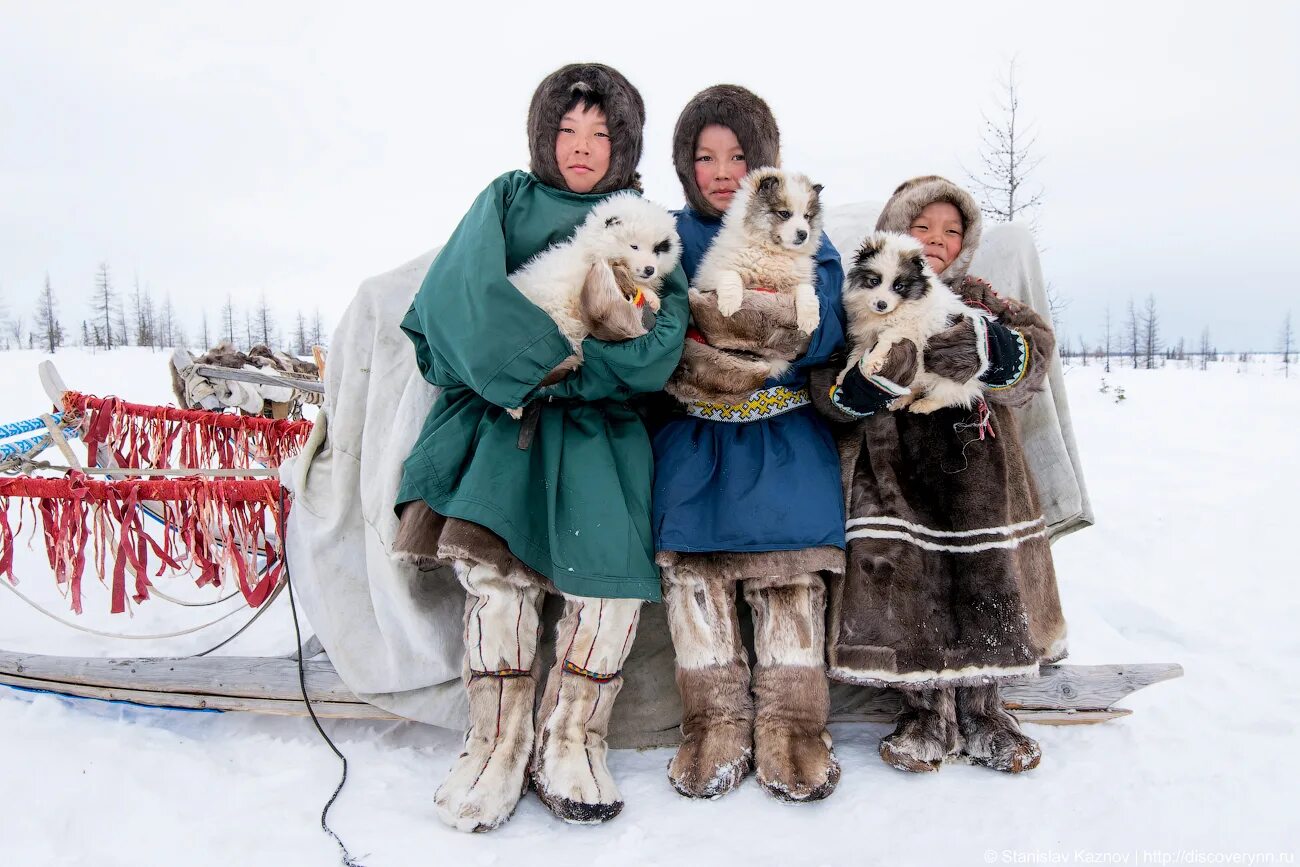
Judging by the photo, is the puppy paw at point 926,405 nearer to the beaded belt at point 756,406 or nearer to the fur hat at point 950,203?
the beaded belt at point 756,406

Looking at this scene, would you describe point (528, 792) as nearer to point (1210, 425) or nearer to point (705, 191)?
point (705, 191)

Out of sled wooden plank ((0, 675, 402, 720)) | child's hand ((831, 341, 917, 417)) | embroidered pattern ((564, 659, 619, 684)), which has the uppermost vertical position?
child's hand ((831, 341, 917, 417))

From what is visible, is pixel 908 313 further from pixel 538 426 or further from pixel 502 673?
pixel 502 673

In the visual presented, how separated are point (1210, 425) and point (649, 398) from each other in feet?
37.4

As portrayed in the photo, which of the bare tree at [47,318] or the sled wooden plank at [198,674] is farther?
the bare tree at [47,318]

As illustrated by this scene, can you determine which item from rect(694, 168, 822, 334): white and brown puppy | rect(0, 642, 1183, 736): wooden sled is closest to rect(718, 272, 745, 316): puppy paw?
rect(694, 168, 822, 334): white and brown puppy

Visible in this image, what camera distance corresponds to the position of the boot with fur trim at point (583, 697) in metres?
2.09

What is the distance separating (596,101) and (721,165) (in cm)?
49

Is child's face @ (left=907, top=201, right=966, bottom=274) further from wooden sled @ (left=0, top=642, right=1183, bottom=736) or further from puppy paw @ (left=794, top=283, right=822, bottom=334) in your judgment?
wooden sled @ (left=0, top=642, right=1183, bottom=736)

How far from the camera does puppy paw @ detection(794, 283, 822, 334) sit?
2.33 metres

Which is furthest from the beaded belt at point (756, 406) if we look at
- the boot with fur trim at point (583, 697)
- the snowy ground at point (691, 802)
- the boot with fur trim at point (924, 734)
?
the snowy ground at point (691, 802)

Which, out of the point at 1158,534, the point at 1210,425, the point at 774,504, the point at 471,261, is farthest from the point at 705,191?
the point at 1210,425

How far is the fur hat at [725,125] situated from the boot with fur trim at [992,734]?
6.04ft

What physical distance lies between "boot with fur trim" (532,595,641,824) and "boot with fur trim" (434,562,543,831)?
0.07 m
